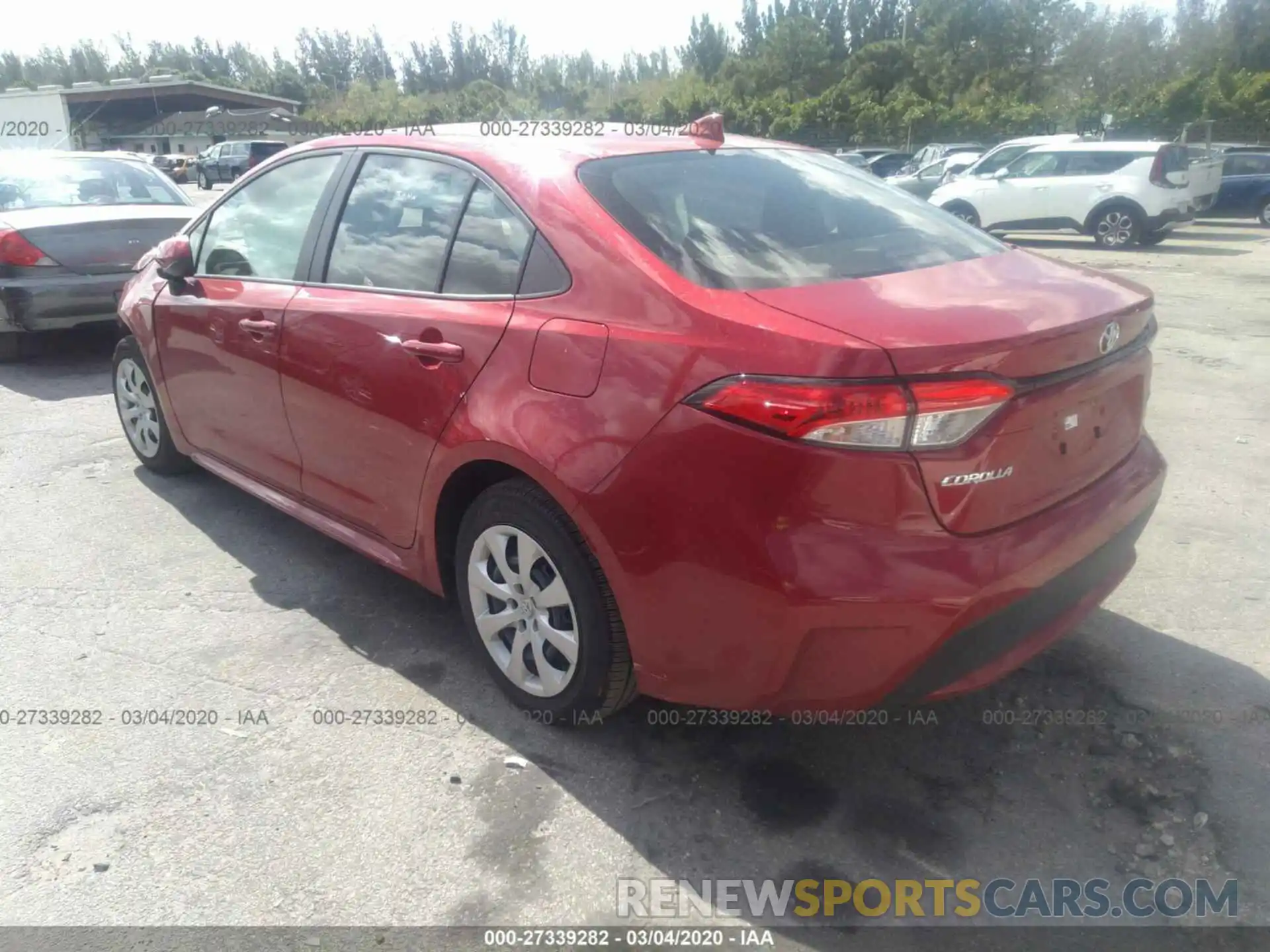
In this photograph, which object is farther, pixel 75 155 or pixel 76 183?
pixel 75 155

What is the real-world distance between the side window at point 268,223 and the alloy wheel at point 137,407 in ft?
3.25

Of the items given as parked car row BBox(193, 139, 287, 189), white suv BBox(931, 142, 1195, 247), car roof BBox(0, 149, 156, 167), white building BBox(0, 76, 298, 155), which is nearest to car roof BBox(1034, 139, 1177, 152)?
white suv BBox(931, 142, 1195, 247)

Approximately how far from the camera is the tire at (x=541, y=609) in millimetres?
2545

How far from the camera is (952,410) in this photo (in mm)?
2076

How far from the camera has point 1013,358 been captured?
7.07 feet

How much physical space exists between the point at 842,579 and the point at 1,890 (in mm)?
2130

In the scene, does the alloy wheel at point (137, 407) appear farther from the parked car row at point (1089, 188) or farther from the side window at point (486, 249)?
the parked car row at point (1089, 188)

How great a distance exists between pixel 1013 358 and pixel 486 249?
1.49 meters

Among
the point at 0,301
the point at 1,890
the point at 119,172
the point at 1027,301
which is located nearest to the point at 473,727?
the point at 1,890

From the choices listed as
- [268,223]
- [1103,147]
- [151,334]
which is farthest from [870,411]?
[1103,147]

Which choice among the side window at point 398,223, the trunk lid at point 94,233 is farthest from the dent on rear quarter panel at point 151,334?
the trunk lid at point 94,233

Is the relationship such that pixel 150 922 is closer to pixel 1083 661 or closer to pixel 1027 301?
pixel 1027 301

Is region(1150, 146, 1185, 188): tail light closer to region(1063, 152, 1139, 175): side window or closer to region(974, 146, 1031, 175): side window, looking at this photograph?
region(1063, 152, 1139, 175): side window

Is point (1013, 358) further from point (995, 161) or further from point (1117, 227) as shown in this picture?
point (995, 161)
